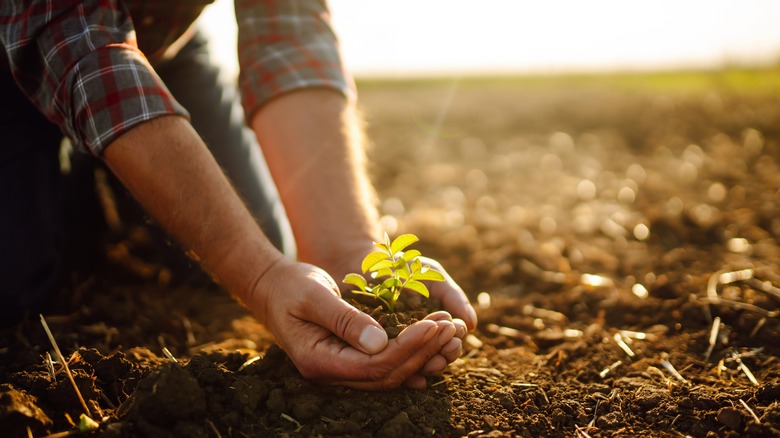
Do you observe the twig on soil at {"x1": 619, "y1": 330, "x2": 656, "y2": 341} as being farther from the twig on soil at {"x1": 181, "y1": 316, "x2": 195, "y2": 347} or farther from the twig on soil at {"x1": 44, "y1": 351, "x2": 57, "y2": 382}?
the twig on soil at {"x1": 44, "y1": 351, "x2": 57, "y2": 382}

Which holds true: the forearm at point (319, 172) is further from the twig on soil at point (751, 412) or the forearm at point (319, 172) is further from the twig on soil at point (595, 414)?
the twig on soil at point (751, 412)

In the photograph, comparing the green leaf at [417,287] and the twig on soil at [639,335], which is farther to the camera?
the twig on soil at [639,335]

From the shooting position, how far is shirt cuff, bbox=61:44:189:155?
1614mm

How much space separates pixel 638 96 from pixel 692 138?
9.52 feet

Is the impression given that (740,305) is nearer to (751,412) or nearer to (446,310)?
(751,412)

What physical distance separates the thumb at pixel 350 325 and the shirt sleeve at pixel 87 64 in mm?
726

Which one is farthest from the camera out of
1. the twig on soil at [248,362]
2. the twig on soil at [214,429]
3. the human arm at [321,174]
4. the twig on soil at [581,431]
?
the human arm at [321,174]

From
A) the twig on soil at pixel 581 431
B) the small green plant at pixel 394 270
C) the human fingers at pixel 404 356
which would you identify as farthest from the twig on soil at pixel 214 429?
the twig on soil at pixel 581 431

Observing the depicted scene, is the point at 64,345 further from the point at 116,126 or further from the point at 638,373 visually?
the point at 638,373

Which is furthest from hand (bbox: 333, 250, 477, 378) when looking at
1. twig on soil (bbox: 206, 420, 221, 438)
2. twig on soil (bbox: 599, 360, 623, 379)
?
twig on soil (bbox: 206, 420, 221, 438)

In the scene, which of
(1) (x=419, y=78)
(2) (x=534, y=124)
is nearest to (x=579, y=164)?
(2) (x=534, y=124)

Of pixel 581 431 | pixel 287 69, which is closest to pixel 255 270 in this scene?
pixel 287 69

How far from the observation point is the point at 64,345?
188 centimetres

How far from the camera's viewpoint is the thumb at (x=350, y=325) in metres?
1.43
